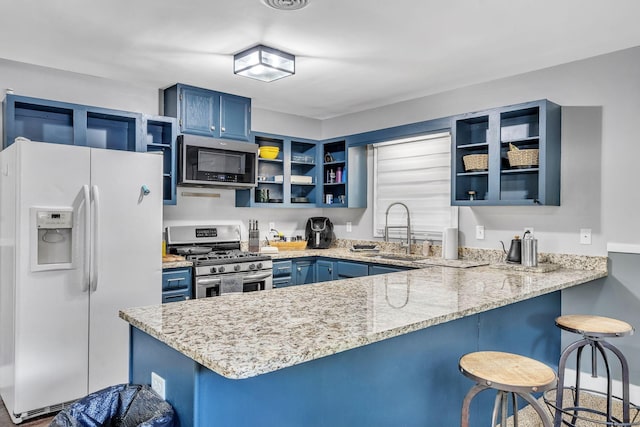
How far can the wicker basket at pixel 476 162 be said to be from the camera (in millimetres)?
3521

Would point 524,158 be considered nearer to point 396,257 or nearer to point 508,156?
point 508,156

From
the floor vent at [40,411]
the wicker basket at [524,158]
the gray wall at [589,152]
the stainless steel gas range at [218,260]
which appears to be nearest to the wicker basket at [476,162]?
the wicker basket at [524,158]

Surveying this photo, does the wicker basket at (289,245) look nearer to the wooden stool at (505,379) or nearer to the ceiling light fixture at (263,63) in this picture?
the ceiling light fixture at (263,63)

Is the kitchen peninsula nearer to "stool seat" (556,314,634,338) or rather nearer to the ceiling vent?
"stool seat" (556,314,634,338)

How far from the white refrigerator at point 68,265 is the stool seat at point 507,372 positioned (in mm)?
2333

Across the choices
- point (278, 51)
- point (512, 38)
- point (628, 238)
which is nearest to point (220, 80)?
point (278, 51)

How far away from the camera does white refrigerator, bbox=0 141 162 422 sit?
2.65 meters

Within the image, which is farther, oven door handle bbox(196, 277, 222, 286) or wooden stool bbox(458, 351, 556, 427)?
oven door handle bbox(196, 277, 222, 286)

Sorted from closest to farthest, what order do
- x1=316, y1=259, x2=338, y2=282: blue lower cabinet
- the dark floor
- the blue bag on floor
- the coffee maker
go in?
the blue bag on floor → the dark floor → x1=316, y1=259, x2=338, y2=282: blue lower cabinet → the coffee maker

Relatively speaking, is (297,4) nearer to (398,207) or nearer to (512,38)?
(512,38)

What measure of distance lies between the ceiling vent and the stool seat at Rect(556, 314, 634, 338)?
222 cm

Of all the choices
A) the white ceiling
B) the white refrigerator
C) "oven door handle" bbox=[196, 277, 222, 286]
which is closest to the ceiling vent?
the white ceiling

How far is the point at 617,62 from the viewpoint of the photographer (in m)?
3.06

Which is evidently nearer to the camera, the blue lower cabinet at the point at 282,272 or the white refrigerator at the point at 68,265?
the white refrigerator at the point at 68,265
